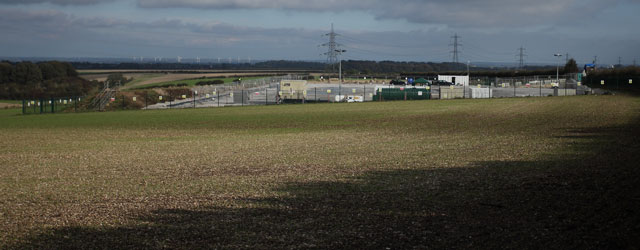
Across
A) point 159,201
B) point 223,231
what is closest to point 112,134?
point 159,201

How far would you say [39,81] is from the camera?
477 ft

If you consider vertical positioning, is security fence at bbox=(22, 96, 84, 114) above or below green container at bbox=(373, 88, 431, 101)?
below

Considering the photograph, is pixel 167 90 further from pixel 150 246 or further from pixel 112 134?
pixel 150 246

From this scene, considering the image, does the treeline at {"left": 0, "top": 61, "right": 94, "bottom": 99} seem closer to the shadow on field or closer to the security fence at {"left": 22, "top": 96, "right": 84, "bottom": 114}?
the security fence at {"left": 22, "top": 96, "right": 84, "bottom": 114}

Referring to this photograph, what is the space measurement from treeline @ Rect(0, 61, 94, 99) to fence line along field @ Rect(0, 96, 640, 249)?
91.3m

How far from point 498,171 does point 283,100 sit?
61423mm

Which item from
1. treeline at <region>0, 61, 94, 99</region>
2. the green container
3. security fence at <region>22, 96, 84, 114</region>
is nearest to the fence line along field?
security fence at <region>22, 96, 84, 114</region>

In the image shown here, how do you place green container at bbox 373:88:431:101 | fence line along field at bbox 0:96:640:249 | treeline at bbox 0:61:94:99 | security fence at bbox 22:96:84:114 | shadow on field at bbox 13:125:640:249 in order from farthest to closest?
treeline at bbox 0:61:94:99 → green container at bbox 373:88:431:101 → security fence at bbox 22:96:84:114 → fence line along field at bbox 0:96:640:249 → shadow on field at bbox 13:125:640:249

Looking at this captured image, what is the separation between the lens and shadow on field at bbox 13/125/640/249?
32.8 feet

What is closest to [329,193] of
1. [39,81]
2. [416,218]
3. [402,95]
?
[416,218]

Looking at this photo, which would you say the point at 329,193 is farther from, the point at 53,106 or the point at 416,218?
the point at 53,106

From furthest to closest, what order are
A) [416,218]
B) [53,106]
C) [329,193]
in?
[53,106] < [329,193] < [416,218]

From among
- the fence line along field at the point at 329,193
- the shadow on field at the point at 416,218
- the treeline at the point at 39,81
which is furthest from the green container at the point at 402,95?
the shadow on field at the point at 416,218

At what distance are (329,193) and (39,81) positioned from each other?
5784 inches
